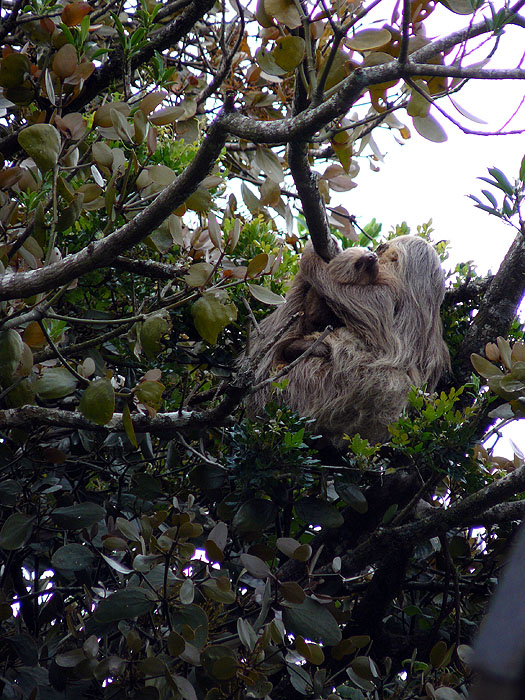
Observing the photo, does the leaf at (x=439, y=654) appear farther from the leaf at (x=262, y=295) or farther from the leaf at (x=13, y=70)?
the leaf at (x=13, y=70)

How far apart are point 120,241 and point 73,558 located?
108cm

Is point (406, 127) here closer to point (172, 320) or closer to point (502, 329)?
point (502, 329)

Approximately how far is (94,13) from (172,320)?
1351mm

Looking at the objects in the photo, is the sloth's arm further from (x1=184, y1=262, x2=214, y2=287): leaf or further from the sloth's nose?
(x1=184, y1=262, x2=214, y2=287): leaf

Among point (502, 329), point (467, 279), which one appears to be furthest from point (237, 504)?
point (467, 279)

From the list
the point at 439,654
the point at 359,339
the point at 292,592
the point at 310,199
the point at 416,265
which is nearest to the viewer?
the point at 292,592

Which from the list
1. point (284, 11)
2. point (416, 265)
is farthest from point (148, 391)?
point (416, 265)

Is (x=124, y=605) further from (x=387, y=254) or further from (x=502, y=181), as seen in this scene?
(x=387, y=254)

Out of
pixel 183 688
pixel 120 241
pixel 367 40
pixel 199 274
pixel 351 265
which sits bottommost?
pixel 183 688

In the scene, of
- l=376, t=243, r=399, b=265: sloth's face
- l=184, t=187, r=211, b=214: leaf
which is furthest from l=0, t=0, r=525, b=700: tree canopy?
l=376, t=243, r=399, b=265: sloth's face

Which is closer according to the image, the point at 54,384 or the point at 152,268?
the point at 54,384

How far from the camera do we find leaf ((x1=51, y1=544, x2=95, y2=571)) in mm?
2285

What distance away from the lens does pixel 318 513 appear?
2.58 m

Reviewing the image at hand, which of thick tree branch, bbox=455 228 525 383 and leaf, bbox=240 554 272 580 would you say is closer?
leaf, bbox=240 554 272 580
